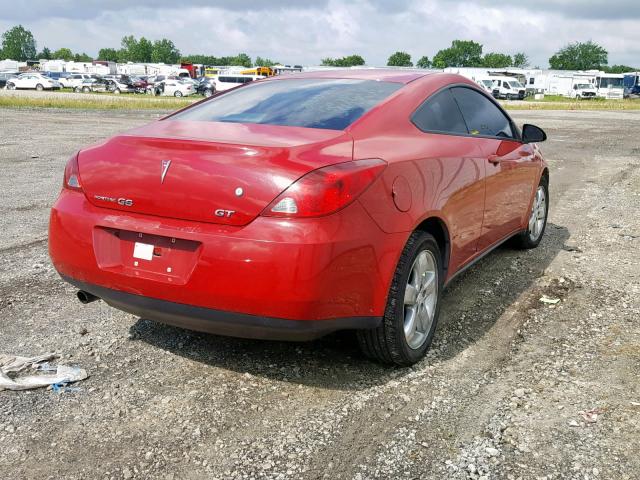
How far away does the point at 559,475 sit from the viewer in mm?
2572

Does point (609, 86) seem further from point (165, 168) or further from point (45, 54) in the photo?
point (45, 54)

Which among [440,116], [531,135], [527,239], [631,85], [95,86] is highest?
[631,85]

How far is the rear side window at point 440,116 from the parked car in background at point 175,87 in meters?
47.2

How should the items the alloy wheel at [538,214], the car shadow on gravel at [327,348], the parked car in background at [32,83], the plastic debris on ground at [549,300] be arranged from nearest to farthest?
1. the car shadow on gravel at [327,348]
2. the plastic debris on ground at [549,300]
3. the alloy wheel at [538,214]
4. the parked car in background at [32,83]

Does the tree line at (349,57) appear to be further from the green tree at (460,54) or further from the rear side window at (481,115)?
the rear side window at (481,115)

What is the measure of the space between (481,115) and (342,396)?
8.04 ft

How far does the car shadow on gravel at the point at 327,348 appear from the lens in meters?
3.42

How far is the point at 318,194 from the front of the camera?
2.80 m

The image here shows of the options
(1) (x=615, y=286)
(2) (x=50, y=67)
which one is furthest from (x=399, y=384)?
(2) (x=50, y=67)

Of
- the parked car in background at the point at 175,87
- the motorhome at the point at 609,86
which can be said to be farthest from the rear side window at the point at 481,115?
the motorhome at the point at 609,86

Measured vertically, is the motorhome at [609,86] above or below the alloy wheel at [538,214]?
above

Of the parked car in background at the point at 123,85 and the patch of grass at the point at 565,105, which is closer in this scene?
the patch of grass at the point at 565,105

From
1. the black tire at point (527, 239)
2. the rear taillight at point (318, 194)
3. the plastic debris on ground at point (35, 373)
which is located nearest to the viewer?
the rear taillight at point (318, 194)

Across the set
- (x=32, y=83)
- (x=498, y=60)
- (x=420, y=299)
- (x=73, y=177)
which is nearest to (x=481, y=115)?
(x=420, y=299)
